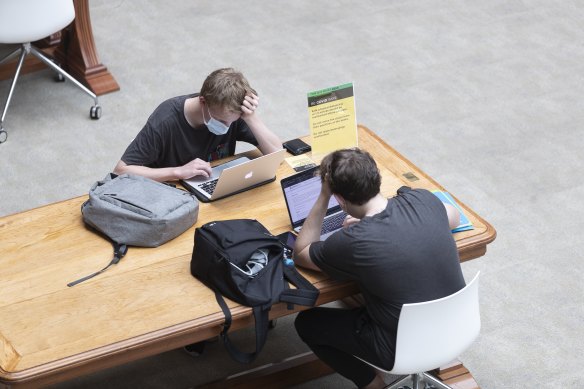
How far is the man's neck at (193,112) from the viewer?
158 inches

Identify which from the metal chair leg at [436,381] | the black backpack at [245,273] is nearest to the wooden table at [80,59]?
the black backpack at [245,273]

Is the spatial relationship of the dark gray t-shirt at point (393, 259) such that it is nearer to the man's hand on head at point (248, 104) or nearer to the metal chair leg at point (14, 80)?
the man's hand on head at point (248, 104)

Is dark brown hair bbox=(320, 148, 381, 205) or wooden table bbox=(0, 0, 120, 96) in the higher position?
dark brown hair bbox=(320, 148, 381, 205)

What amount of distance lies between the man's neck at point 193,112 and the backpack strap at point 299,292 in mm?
→ 874

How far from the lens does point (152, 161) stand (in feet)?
13.3

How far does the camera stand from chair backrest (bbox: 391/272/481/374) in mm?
3234

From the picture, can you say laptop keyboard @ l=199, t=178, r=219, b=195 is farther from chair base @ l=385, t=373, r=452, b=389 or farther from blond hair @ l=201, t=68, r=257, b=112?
chair base @ l=385, t=373, r=452, b=389

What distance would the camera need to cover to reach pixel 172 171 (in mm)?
3893

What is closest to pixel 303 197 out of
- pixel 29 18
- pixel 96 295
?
pixel 96 295

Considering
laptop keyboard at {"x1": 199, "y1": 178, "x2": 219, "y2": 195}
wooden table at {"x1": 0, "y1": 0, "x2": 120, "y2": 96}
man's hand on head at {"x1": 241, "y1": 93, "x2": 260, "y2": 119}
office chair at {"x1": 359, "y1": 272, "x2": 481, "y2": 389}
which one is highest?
man's hand on head at {"x1": 241, "y1": 93, "x2": 260, "y2": 119}

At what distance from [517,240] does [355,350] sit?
1605 mm

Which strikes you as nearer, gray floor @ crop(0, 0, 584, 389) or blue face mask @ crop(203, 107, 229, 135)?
blue face mask @ crop(203, 107, 229, 135)

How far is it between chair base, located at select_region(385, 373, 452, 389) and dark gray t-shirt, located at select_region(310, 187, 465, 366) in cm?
31

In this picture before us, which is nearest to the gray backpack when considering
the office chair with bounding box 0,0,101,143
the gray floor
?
the gray floor
